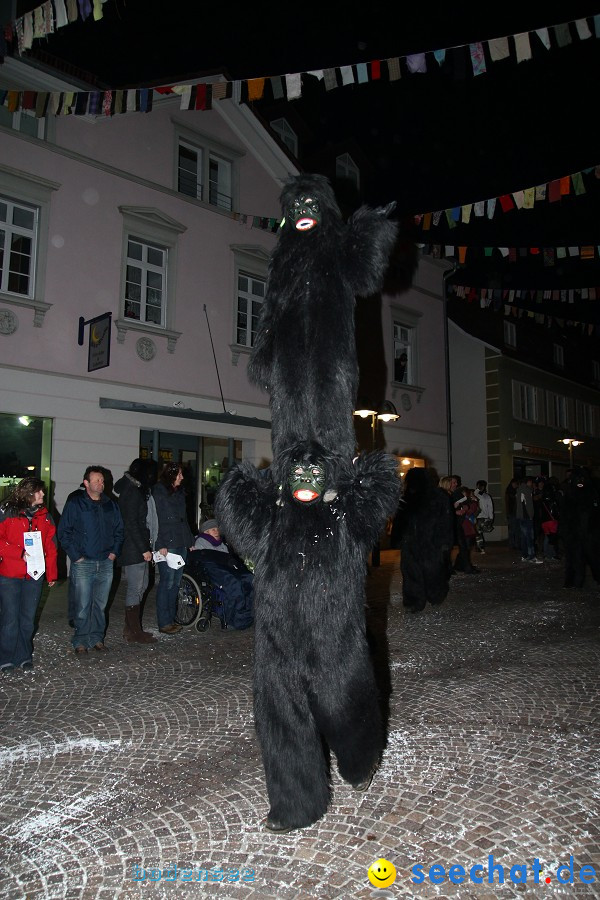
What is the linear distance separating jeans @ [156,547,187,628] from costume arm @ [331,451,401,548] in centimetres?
476

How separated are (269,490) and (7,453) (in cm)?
933

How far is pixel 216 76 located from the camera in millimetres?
14023

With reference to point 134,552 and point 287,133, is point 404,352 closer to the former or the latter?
point 287,133

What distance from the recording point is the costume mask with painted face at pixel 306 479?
273 centimetres

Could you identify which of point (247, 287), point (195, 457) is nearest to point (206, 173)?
point (247, 287)

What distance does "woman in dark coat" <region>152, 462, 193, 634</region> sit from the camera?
7.24 m

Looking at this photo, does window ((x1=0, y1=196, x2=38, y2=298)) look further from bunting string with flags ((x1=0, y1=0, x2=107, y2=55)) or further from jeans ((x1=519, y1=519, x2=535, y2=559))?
jeans ((x1=519, y1=519, x2=535, y2=559))

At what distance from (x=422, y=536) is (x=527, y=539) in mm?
6655

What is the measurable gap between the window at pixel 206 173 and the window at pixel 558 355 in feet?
63.5

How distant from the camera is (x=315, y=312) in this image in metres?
3.01

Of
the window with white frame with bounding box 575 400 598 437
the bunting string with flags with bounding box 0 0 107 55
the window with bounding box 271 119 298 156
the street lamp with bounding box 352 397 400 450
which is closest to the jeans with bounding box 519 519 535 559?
the street lamp with bounding box 352 397 400 450

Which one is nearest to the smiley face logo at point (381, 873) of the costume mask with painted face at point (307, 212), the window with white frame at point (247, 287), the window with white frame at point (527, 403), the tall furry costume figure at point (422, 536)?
the costume mask with painted face at point (307, 212)

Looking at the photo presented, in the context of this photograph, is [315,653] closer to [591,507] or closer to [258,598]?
[258,598]

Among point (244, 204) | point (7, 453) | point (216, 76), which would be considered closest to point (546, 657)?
point (7, 453)
